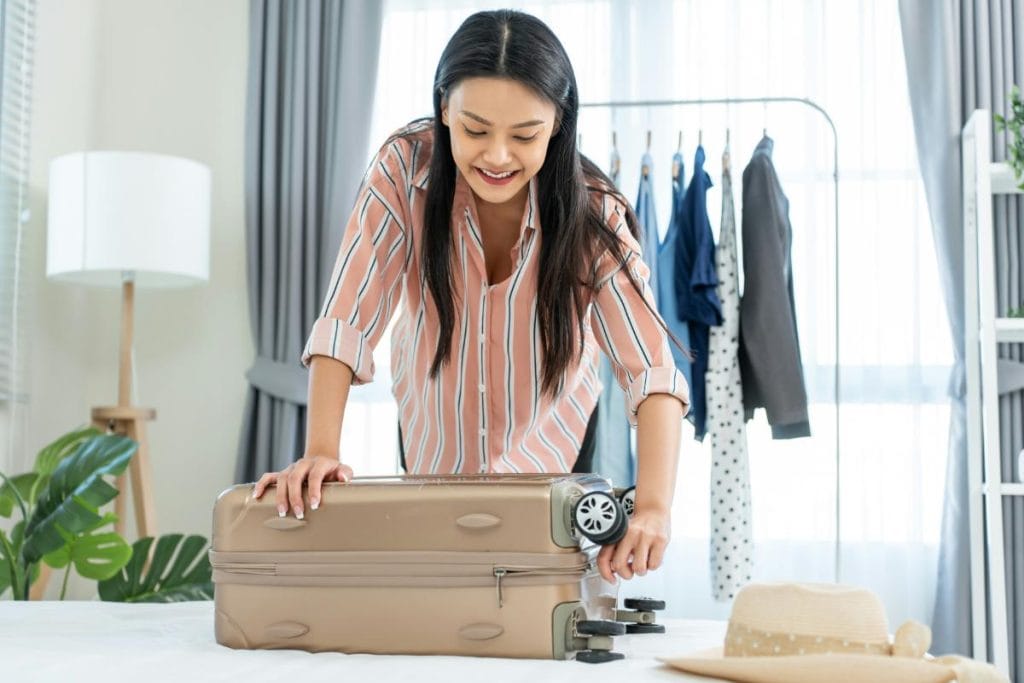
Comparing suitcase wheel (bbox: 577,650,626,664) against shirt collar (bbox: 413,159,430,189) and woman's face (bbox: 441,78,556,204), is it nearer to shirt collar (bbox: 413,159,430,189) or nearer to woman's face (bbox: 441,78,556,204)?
woman's face (bbox: 441,78,556,204)

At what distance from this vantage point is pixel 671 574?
130 inches

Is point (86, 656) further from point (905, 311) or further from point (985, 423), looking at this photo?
point (905, 311)

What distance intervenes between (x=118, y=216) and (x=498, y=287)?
1.87 meters

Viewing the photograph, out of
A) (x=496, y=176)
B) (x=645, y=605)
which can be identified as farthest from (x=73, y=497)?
(x=645, y=605)

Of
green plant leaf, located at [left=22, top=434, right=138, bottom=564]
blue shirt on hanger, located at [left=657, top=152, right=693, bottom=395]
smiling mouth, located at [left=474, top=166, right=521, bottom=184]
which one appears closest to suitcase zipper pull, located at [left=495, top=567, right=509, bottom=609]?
smiling mouth, located at [left=474, top=166, right=521, bottom=184]

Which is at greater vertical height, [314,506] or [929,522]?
[314,506]

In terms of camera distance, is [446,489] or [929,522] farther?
[929,522]

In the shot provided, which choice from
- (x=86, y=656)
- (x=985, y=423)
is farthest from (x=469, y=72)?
(x=985, y=423)

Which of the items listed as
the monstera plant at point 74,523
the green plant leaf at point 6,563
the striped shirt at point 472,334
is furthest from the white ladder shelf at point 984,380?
the green plant leaf at point 6,563

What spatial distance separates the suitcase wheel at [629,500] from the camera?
4.00ft

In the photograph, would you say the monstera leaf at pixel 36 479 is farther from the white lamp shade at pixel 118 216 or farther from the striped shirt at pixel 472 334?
the striped shirt at pixel 472 334

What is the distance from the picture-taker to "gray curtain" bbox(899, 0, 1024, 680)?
3.16 meters

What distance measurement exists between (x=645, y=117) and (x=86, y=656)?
8.92 feet

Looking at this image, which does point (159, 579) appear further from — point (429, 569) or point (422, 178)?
point (429, 569)
